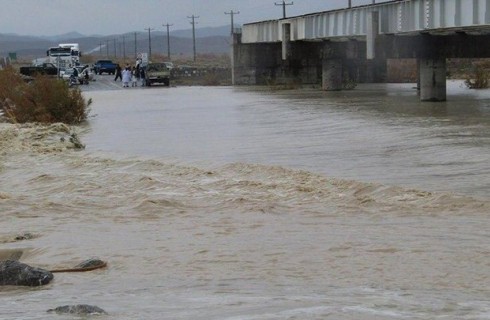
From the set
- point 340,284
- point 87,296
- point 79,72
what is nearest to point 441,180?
point 340,284

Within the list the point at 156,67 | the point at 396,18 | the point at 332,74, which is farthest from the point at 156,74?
the point at 396,18

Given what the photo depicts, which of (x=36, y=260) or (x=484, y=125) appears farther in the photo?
(x=484, y=125)

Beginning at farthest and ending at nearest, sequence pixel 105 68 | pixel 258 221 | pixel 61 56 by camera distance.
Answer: pixel 105 68 → pixel 61 56 → pixel 258 221

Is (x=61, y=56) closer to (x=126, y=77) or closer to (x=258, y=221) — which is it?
(x=126, y=77)

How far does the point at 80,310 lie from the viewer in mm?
9688

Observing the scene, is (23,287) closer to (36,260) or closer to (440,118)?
(36,260)

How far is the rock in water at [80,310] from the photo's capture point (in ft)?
31.7

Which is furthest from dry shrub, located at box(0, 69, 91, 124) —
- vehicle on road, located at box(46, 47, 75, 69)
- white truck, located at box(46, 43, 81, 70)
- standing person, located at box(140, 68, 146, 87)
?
vehicle on road, located at box(46, 47, 75, 69)

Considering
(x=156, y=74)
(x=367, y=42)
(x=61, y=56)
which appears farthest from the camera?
(x=61, y=56)

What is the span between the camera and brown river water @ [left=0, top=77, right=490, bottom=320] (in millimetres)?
10414

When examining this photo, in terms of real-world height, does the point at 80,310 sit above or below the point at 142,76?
below

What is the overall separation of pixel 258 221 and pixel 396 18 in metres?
30.5

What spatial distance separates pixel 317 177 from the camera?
771 inches

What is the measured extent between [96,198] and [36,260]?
574cm
